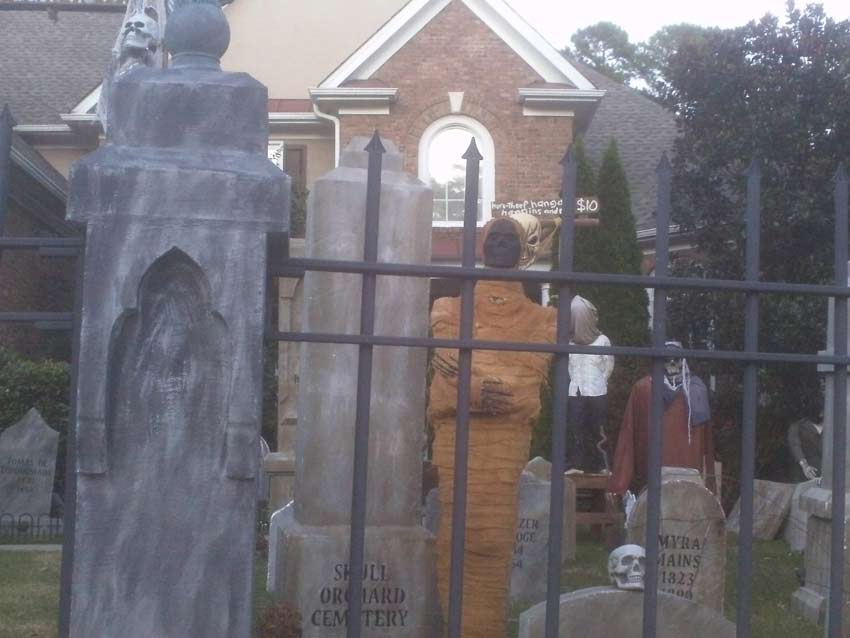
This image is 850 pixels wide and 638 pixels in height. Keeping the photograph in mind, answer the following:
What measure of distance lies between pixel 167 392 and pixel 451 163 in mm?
17763

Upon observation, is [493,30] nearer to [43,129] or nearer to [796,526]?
[43,129]

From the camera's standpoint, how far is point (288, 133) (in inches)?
875

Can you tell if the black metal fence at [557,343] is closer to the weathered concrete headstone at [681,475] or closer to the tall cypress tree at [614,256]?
the weathered concrete headstone at [681,475]

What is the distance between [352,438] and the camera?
6457 mm

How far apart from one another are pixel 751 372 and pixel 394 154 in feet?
11.9

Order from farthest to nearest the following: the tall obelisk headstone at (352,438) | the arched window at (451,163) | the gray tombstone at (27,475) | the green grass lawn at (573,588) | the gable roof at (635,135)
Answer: the gable roof at (635,135)
the arched window at (451,163)
the gray tombstone at (27,475)
the green grass lawn at (573,588)
the tall obelisk headstone at (352,438)

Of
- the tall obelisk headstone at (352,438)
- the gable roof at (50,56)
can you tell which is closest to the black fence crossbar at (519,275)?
the tall obelisk headstone at (352,438)

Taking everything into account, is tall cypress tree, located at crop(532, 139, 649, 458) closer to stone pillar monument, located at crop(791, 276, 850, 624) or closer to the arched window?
the arched window

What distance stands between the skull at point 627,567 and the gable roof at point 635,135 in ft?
50.2

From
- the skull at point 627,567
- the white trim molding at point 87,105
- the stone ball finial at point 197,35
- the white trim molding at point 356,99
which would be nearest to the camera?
the stone ball finial at point 197,35

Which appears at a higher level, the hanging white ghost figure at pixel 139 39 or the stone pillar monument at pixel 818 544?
the hanging white ghost figure at pixel 139 39

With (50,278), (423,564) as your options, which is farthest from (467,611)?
(50,278)

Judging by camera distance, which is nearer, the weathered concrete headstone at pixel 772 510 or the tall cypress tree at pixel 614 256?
the weathered concrete headstone at pixel 772 510

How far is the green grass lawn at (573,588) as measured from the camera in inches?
278
